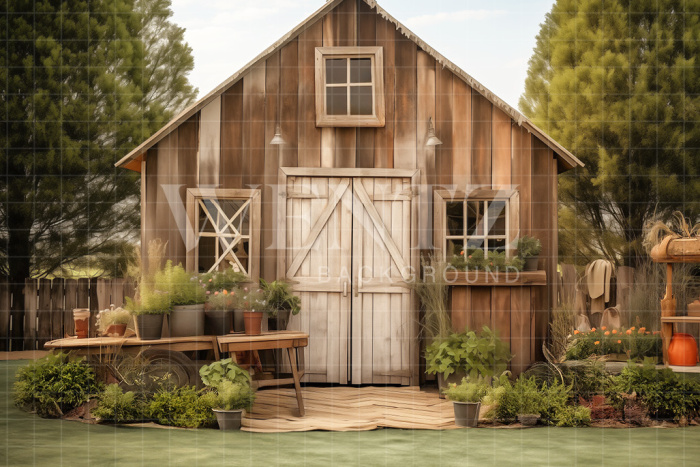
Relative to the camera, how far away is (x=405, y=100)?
9203 millimetres

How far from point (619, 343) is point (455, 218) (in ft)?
15.0

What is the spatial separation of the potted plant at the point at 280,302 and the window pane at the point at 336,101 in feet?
8.28

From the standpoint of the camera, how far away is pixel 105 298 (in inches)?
514

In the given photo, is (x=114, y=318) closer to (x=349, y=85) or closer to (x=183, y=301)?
Result: (x=183, y=301)

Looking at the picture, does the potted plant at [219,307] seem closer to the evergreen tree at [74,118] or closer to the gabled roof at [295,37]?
the gabled roof at [295,37]

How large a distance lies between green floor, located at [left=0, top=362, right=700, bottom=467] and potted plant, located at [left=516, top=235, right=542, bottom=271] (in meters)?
2.34

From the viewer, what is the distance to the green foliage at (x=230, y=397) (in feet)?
22.2

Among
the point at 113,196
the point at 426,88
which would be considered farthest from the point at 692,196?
the point at 113,196

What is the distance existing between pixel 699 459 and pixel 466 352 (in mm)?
2714

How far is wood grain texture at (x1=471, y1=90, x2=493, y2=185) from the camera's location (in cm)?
907

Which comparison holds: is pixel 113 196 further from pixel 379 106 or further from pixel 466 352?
pixel 466 352

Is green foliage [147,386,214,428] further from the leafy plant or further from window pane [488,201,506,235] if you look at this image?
window pane [488,201,506,235]

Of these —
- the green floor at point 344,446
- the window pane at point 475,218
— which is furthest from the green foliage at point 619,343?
the green floor at point 344,446

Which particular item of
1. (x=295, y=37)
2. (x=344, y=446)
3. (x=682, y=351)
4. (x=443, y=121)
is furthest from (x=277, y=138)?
(x=682, y=351)
